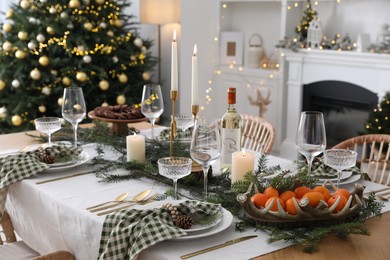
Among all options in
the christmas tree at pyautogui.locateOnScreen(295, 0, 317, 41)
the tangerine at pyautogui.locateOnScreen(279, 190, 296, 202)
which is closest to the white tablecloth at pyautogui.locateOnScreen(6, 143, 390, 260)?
the tangerine at pyautogui.locateOnScreen(279, 190, 296, 202)

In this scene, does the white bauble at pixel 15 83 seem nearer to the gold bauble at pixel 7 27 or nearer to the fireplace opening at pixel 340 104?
the gold bauble at pixel 7 27

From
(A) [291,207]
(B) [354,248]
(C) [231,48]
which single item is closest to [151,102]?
(A) [291,207]

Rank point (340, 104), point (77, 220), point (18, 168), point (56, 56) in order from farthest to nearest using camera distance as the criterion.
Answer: point (340, 104)
point (56, 56)
point (18, 168)
point (77, 220)

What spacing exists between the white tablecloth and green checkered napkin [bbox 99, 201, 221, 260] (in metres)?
0.04

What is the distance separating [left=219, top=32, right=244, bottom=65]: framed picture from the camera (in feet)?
17.9

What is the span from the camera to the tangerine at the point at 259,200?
5.38 ft

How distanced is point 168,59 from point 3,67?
1.59 metres

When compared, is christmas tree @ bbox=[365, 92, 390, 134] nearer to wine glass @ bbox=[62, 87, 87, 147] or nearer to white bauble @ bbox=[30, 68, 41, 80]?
wine glass @ bbox=[62, 87, 87, 147]

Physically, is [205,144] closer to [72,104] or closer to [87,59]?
[72,104]

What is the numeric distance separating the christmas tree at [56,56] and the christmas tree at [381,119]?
75.3 inches

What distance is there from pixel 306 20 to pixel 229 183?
3187 millimetres

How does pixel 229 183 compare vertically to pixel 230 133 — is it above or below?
below

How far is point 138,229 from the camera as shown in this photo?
157 cm

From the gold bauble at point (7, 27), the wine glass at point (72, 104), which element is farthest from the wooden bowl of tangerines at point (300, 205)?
the gold bauble at point (7, 27)
